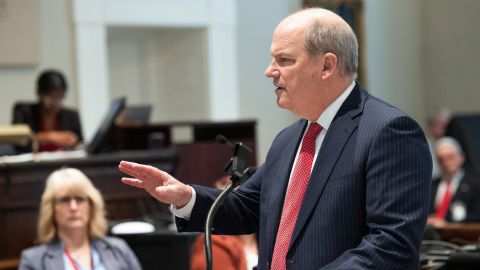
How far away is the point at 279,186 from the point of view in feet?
7.55

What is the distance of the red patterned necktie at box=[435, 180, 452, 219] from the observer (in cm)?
726

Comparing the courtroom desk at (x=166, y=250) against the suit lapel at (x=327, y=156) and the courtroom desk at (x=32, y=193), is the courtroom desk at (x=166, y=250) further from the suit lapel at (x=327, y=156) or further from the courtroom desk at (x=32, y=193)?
the suit lapel at (x=327, y=156)

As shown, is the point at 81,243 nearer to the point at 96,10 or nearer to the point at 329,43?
the point at 329,43

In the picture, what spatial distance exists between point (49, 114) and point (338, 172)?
516 centimetres

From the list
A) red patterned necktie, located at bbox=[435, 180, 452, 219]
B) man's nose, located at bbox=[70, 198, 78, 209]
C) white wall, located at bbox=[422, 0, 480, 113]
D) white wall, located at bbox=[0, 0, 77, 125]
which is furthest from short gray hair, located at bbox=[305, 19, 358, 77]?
white wall, located at bbox=[422, 0, 480, 113]

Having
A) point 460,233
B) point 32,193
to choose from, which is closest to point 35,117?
point 32,193

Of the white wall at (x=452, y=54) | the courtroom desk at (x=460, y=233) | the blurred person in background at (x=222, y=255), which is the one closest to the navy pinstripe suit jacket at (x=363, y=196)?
the blurred person in background at (x=222, y=255)

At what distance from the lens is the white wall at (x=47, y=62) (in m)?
8.55

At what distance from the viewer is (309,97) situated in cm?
220

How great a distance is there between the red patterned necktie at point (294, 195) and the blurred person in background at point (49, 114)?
4.58 meters

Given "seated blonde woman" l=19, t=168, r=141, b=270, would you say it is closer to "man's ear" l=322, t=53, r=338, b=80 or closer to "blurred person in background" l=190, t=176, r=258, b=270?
Answer: "blurred person in background" l=190, t=176, r=258, b=270

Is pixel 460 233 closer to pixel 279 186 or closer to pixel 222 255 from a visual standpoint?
pixel 222 255

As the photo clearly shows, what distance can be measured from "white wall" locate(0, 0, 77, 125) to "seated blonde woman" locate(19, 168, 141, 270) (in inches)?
166

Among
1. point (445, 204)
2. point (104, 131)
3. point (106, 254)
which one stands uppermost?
point (104, 131)
